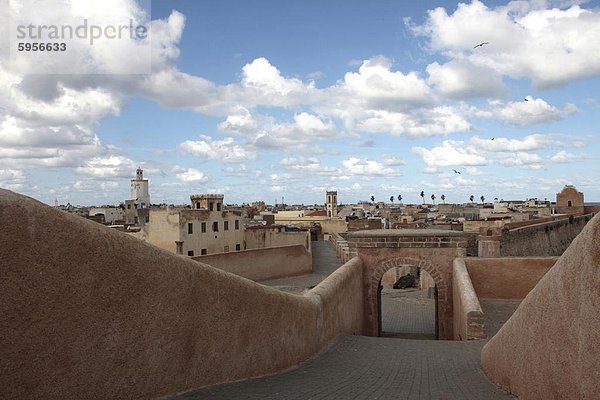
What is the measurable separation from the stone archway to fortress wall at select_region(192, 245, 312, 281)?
846 centimetres

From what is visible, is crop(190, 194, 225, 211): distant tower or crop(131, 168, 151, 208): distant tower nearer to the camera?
crop(190, 194, 225, 211): distant tower

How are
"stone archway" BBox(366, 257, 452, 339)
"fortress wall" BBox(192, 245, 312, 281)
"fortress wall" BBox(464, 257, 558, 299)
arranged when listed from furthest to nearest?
"fortress wall" BBox(192, 245, 312, 281), "stone archway" BBox(366, 257, 452, 339), "fortress wall" BBox(464, 257, 558, 299)

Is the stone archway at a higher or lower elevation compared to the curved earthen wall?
lower

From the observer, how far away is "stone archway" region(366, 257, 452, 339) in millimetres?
13672

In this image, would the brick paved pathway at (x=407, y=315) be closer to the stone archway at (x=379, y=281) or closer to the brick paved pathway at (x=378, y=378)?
the stone archway at (x=379, y=281)

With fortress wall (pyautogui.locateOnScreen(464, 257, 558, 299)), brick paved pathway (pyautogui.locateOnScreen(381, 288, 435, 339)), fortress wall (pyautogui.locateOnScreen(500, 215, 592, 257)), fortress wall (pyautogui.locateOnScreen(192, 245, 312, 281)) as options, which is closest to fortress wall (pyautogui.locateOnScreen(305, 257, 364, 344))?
brick paved pathway (pyautogui.locateOnScreen(381, 288, 435, 339))

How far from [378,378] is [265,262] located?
17.7 meters

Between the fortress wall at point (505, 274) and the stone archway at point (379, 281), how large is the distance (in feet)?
3.01

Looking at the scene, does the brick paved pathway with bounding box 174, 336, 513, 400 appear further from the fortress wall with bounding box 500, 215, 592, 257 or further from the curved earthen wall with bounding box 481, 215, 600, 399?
the fortress wall with bounding box 500, 215, 592, 257

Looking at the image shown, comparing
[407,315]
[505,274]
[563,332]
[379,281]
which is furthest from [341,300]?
[407,315]

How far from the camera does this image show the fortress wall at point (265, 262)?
21469mm

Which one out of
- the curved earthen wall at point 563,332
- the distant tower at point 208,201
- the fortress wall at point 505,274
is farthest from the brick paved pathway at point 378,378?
the distant tower at point 208,201

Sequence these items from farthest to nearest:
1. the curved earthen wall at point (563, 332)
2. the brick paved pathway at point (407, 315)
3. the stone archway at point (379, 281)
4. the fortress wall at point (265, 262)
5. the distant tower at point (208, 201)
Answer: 1. the distant tower at point (208, 201)
2. the fortress wall at point (265, 262)
3. the brick paved pathway at point (407, 315)
4. the stone archway at point (379, 281)
5. the curved earthen wall at point (563, 332)

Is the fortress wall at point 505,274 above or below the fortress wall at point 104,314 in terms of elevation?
below
